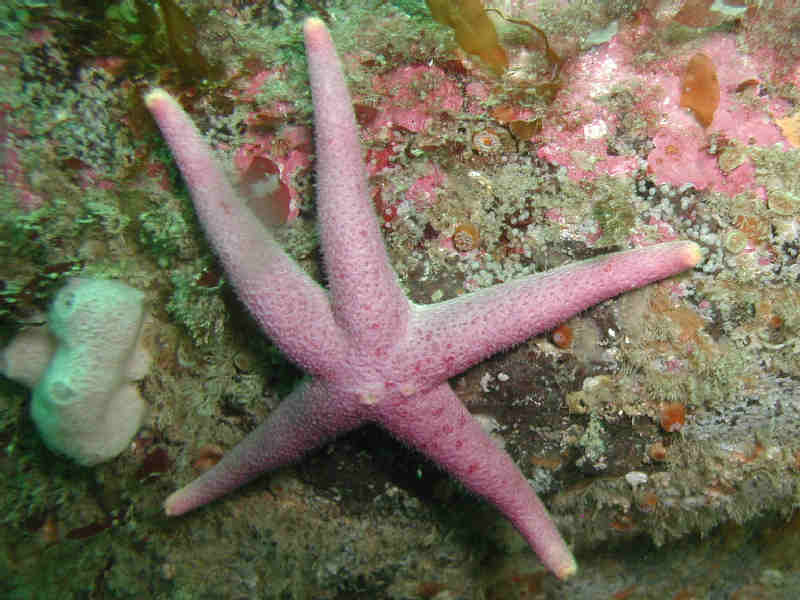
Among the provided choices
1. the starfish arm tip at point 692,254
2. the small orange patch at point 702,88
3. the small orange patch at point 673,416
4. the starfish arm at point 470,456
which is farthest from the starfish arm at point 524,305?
the small orange patch at point 673,416

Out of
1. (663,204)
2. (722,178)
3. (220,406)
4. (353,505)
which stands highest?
(722,178)

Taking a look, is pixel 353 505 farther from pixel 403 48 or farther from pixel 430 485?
pixel 403 48

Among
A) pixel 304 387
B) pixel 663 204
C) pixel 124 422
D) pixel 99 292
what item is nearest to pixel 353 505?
pixel 304 387

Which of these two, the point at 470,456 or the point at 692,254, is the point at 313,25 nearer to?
the point at 692,254

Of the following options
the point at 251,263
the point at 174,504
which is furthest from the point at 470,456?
the point at 174,504

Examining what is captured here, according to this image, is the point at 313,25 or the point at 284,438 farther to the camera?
the point at 284,438

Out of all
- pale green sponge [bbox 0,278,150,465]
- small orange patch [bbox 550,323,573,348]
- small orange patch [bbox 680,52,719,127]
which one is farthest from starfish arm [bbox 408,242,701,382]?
pale green sponge [bbox 0,278,150,465]

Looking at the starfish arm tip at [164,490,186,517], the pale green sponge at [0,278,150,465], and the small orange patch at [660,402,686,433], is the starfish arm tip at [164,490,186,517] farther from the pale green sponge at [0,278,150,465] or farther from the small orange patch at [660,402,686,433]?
the small orange patch at [660,402,686,433]
